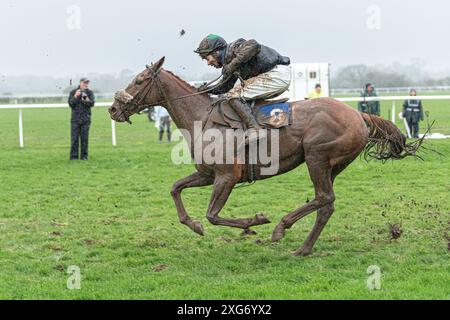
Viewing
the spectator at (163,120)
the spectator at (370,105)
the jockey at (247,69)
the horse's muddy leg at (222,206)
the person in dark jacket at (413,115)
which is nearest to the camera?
the horse's muddy leg at (222,206)

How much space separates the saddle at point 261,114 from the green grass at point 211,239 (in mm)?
1380

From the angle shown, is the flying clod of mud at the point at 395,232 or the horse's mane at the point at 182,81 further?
the flying clod of mud at the point at 395,232

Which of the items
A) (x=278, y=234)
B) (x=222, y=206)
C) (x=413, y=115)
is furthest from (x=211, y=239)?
(x=413, y=115)

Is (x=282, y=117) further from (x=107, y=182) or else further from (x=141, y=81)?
(x=107, y=182)

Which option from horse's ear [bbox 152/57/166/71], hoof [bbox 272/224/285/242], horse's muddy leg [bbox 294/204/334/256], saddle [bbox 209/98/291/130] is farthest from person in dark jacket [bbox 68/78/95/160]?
hoof [bbox 272/224/285/242]

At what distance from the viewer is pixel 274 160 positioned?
759 centimetres

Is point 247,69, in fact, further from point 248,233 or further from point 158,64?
point 248,233

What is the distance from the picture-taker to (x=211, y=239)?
27.9ft

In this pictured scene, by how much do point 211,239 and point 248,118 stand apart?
173cm

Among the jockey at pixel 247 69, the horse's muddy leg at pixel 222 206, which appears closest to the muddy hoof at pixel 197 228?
the horse's muddy leg at pixel 222 206

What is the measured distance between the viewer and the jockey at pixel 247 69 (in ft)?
24.6

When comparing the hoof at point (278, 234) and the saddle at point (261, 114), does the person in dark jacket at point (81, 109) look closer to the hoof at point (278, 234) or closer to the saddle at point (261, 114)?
the saddle at point (261, 114)

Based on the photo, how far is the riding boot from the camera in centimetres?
746
